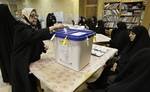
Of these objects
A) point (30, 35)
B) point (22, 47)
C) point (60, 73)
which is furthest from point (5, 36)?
point (60, 73)

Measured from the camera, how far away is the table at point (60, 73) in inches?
44.1

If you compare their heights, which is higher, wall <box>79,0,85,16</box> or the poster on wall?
wall <box>79,0,85,16</box>

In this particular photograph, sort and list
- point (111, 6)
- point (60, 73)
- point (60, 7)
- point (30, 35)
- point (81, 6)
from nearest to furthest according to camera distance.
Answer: point (60, 73)
point (30, 35)
point (111, 6)
point (81, 6)
point (60, 7)

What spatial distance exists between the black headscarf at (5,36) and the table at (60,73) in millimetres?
571

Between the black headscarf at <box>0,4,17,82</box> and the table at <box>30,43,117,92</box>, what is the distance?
1.87ft

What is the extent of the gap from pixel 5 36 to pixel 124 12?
4333 mm

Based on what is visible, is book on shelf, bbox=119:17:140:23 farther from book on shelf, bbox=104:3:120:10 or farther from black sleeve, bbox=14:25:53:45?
black sleeve, bbox=14:25:53:45

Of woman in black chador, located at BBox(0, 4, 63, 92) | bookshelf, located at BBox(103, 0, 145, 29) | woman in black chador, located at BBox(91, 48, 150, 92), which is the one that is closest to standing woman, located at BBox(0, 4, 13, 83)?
woman in black chador, located at BBox(0, 4, 63, 92)

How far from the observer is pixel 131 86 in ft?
3.14

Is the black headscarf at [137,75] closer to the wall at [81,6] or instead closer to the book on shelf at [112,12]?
the book on shelf at [112,12]

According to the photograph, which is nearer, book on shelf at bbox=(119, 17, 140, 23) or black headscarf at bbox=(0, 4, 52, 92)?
black headscarf at bbox=(0, 4, 52, 92)

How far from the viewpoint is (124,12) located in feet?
16.6

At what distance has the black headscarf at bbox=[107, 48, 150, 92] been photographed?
0.89 m

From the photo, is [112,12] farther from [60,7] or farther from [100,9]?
[60,7]
